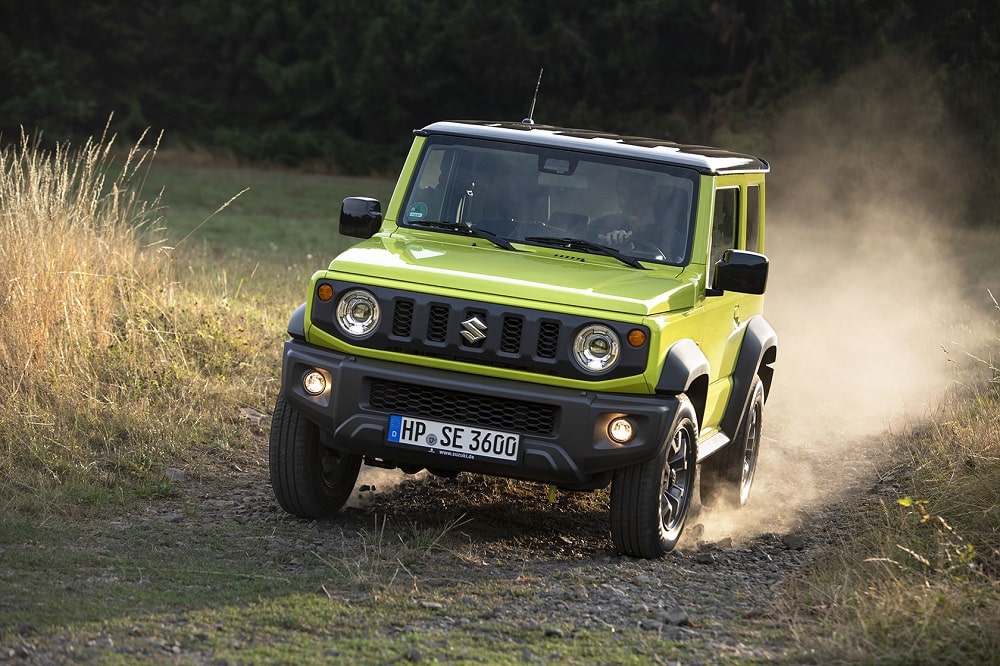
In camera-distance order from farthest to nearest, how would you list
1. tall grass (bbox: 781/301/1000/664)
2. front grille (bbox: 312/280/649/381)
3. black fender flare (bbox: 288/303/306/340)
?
black fender flare (bbox: 288/303/306/340), front grille (bbox: 312/280/649/381), tall grass (bbox: 781/301/1000/664)

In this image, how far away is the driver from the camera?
6.87 metres

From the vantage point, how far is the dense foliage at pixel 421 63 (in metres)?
28.7

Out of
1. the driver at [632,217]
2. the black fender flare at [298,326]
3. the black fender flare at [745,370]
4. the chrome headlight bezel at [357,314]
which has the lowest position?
the black fender flare at [745,370]

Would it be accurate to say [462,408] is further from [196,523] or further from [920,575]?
[920,575]

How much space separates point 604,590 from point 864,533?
1.78 m

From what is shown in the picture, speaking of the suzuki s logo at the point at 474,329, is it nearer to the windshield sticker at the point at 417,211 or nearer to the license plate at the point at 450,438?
the license plate at the point at 450,438

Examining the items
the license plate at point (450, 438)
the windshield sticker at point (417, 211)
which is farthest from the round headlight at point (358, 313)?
the windshield sticker at point (417, 211)

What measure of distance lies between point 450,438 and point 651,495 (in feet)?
3.00

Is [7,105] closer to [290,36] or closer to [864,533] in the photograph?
[290,36]

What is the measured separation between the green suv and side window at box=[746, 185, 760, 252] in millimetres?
673

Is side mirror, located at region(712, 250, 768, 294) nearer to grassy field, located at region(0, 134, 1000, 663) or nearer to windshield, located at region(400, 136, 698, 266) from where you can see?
windshield, located at region(400, 136, 698, 266)

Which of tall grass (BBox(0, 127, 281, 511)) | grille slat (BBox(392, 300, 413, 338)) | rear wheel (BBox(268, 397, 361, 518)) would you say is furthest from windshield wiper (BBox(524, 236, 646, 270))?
tall grass (BBox(0, 127, 281, 511))

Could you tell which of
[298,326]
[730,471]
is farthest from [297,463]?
[730,471]

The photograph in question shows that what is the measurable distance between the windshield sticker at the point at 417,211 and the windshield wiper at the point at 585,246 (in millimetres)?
589
